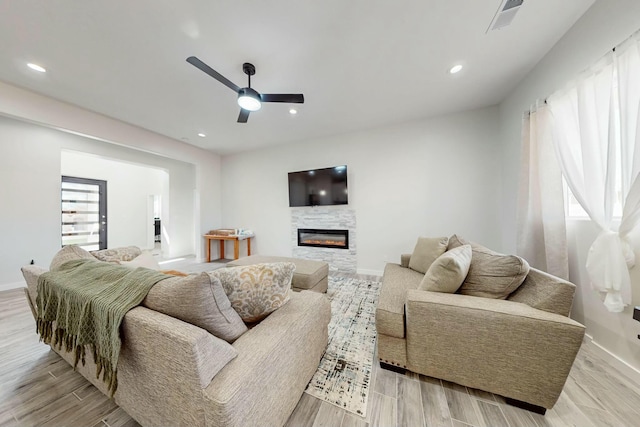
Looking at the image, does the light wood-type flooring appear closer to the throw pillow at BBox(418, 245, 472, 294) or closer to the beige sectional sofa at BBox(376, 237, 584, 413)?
the beige sectional sofa at BBox(376, 237, 584, 413)

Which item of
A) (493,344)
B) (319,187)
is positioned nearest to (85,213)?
(319,187)

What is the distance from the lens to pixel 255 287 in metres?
1.08

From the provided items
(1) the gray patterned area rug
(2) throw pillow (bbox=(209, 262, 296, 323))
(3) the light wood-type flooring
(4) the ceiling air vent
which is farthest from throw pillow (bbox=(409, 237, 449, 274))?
(4) the ceiling air vent

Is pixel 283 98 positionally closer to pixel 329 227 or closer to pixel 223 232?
pixel 329 227

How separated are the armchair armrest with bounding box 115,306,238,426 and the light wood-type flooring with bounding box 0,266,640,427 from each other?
0.48m

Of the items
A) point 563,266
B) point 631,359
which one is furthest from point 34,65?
point 631,359

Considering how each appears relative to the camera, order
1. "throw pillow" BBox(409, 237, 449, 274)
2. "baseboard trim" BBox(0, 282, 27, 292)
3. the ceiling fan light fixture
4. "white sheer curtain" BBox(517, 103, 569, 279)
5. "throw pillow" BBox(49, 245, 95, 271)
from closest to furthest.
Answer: "throw pillow" BBox(49, 245, 95, 271), "white sheer curtain" BBox(517, 103, 569, 279), the ceiling fan light fixture, "throw pillow" BBox(409, 237, 449, 274), "baseboard trim" BBox(0, 282, 27, 292)

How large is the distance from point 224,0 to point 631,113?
2829 millimetres

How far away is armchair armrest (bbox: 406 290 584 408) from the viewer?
105cm

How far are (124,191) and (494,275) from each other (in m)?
7.87

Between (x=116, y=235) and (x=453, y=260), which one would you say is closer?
(x=453, y=260)

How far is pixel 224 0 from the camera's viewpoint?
1.43m

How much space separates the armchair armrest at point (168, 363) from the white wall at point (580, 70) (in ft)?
8.28

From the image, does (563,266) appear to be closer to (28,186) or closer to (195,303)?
(195,303)
